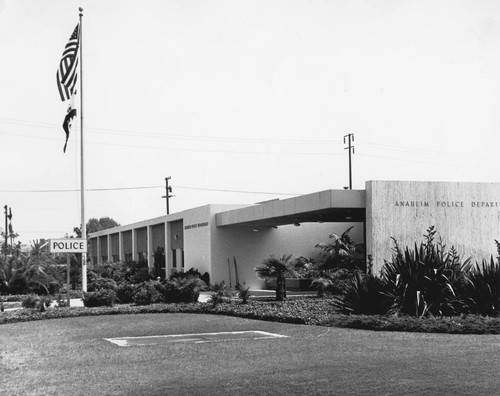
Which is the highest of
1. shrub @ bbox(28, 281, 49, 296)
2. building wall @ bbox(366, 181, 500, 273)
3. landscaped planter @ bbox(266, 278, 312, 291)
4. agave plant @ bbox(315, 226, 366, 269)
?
building wall @ bbox(366, 181, 500, 273)

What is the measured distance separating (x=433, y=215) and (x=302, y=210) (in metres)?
6.07

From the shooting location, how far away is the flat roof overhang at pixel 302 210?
2855 cm

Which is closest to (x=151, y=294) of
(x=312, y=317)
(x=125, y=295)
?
(x=125, y=295)

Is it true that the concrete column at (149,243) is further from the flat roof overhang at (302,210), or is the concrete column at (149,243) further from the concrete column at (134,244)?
the flat roof overhang at (302,210)

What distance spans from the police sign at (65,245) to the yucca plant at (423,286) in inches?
439

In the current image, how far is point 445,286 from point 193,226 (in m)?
29.1

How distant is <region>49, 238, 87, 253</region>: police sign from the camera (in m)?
23.7

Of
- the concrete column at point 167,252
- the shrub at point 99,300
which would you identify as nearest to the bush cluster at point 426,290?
the shrub at point 99,300

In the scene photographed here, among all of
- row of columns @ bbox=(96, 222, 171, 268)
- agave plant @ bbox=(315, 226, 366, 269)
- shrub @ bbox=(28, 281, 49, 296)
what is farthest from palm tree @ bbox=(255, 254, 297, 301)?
row of columns @ bbox=(96, 222, 171, 268)

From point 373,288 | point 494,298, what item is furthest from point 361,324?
point 494,298

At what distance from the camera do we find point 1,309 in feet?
78.1

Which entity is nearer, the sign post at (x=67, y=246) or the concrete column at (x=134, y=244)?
the sign post at (x=67, y=246)

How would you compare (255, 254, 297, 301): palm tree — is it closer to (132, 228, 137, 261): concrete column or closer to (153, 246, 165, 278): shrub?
(153, 246, 165, 278): shrub

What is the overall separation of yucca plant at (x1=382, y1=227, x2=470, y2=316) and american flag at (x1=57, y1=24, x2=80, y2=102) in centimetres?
1547
